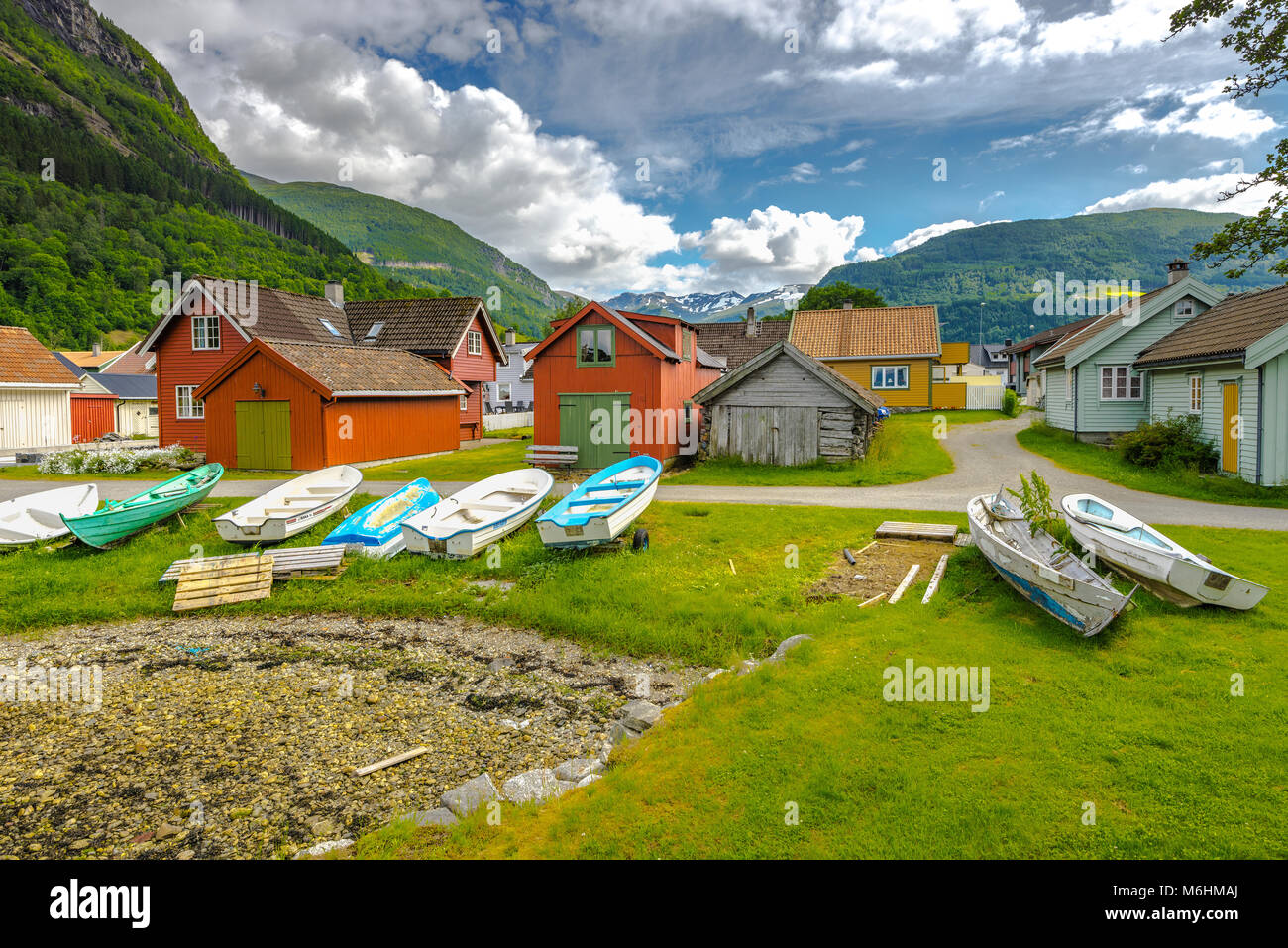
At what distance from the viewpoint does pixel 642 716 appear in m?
7.27

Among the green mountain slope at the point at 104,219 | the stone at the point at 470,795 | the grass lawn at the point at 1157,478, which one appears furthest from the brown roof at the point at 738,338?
the green mountain slope at the point at 104,219

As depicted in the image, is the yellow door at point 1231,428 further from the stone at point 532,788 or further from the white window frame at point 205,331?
the white window frame at point 205,331

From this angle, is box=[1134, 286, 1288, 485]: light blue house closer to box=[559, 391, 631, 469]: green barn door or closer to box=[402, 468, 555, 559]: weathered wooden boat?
box=[559, 391, 631, 469]: green barn door

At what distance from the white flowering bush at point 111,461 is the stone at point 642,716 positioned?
1061 inches

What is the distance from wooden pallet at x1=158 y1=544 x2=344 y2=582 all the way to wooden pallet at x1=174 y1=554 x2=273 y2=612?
0.14m

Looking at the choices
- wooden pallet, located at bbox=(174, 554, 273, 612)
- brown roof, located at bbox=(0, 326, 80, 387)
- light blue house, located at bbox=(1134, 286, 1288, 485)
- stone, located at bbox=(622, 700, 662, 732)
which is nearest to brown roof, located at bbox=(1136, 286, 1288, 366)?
light blue house, located at bbox=(1134, 286, 1288, 485)

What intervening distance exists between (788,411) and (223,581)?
57.7 ft

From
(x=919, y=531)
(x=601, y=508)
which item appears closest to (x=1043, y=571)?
(x=919, y=531)

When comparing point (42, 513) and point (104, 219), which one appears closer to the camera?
point (42, 513)

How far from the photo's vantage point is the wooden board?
13.0 meters

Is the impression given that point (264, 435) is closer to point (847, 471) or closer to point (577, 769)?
point (847, 471)

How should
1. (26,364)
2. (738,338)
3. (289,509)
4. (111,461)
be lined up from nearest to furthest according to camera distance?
(289,509)
(111,461)
(26,364)
(738,338)

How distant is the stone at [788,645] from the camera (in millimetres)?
8469

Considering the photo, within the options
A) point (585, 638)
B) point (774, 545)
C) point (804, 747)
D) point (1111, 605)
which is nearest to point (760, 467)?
point (774, 545)
